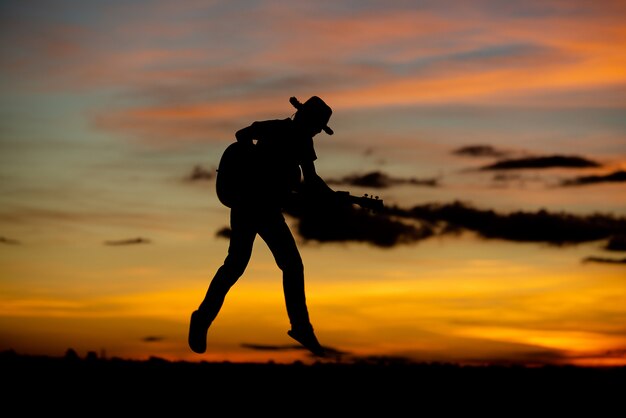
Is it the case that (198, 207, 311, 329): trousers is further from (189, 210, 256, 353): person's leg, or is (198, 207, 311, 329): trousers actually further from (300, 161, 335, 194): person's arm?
(300, 161, 335, 194): person's arm

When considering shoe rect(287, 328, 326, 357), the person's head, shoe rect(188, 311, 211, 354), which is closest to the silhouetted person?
the person's head

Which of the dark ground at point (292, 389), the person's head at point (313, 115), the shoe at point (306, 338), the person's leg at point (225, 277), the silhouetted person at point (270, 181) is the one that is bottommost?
the dark ground at point (292, 389)

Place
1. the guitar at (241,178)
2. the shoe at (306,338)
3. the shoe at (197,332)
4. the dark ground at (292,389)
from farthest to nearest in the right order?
the shoe at (306,338), the shoe at (197,332), the guitar at (241,178), the dark ground at (292,389)

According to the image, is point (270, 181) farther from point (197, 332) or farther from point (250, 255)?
point (197, 332)

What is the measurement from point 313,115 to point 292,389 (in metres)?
3.89

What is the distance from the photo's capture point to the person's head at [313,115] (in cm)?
1498

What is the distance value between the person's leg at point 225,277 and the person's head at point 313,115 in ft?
4.51

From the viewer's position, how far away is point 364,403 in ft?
38.6

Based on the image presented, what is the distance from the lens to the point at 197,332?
605 inches

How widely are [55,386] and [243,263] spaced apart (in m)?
3.52

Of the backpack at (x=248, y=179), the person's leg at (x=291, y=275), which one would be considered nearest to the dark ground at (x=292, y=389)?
the person's leg at (x=291, y=275)

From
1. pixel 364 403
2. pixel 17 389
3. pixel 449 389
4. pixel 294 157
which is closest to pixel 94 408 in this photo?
pixel 17 389

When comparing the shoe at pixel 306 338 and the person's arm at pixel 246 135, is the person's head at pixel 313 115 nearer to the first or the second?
the person's arm at pixel 246 135

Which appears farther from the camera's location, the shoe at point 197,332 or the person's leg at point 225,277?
the shoe at point 197,332
